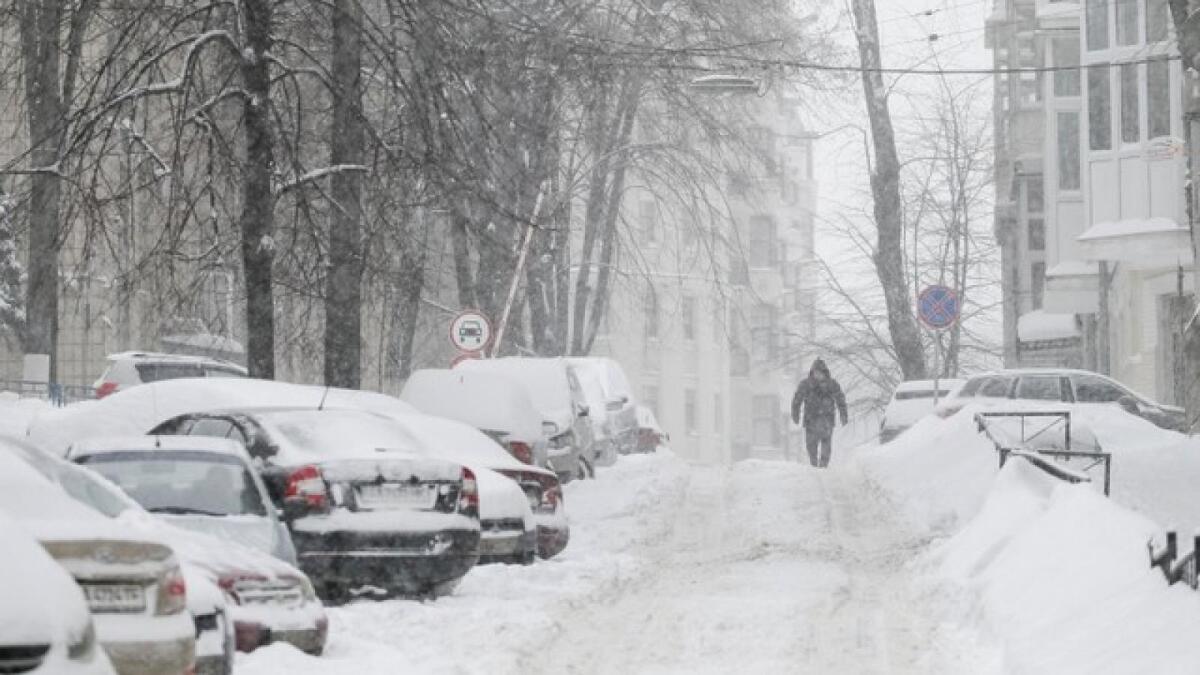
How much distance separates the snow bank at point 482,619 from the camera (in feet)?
41.7

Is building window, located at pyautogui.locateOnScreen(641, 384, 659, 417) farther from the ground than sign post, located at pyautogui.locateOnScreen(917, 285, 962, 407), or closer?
closer

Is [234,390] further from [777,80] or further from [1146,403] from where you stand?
[777,80]

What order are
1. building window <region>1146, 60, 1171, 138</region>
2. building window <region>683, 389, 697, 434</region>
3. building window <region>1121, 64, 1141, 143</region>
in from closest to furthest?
building window <region>1146, 60, 1171, 138</region> < building window <region>1121, 64, 1141, 143</region> < building window <region>683, 389, 697, 434</region>

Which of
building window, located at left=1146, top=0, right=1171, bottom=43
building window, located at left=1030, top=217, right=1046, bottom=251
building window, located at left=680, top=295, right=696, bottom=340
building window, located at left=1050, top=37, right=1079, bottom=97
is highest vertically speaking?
building window, located at left=1050, top=37, right=1079, bottom=97

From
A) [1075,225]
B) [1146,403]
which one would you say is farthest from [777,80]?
[1146,403]

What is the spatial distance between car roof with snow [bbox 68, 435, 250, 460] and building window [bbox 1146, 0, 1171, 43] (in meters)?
26.2

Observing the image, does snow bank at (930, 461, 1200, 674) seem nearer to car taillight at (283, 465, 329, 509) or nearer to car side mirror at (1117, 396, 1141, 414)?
car taillight at (283, 465, 329, 509)

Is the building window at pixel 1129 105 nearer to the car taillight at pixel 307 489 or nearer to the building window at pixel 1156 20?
the building window at pixel 1156 20

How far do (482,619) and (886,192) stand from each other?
2950cm

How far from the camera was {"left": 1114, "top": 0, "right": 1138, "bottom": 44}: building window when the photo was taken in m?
40.2

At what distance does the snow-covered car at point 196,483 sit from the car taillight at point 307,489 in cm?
179

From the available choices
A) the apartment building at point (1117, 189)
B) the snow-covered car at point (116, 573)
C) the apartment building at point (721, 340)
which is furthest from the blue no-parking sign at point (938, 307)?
the apartment building at point (721, 340)

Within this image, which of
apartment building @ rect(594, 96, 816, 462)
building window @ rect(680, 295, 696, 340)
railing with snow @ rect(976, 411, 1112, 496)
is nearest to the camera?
railing with snow @ rect(976, 411, 1112, 496)

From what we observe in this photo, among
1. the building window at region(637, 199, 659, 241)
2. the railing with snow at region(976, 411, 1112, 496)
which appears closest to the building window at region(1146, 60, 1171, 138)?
the railing with snow at region(976, 411, 1112, 496)
